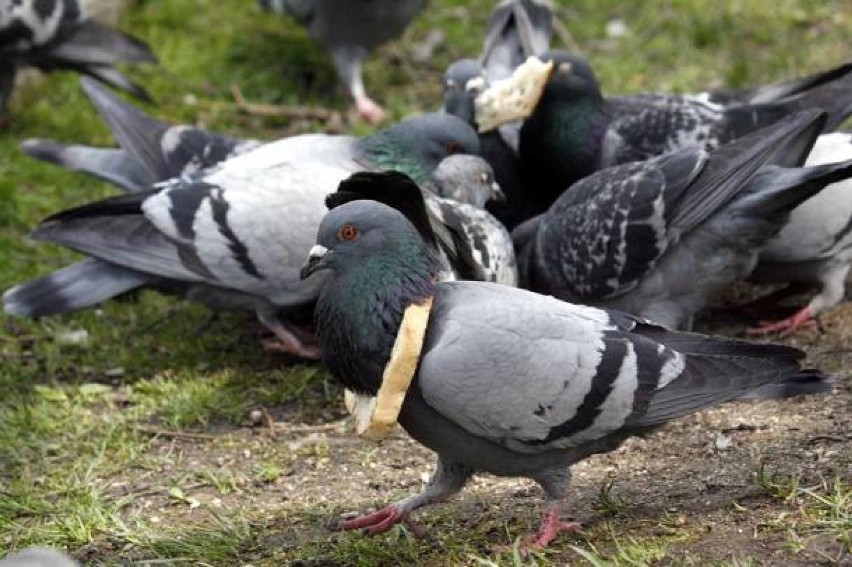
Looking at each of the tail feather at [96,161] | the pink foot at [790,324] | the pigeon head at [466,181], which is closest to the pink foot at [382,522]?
the pigeon head at [466,181]

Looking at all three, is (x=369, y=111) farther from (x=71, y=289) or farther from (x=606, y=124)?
(x=71, y=289)

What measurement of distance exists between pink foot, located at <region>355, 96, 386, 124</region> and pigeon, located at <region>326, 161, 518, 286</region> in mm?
2527

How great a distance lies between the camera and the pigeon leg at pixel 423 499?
4.55 m

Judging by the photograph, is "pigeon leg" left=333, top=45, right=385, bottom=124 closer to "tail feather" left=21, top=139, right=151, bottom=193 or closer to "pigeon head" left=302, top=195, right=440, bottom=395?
"tail feather" left=21, top=139, right=151, bottom=193

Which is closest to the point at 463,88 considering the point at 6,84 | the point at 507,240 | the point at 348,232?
the point at 507,240

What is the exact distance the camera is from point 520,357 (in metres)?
4.16

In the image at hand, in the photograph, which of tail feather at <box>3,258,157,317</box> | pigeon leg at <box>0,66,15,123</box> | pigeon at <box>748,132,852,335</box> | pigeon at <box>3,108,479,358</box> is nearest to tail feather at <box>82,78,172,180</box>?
pigeon at <box>3,108,479,358</box>

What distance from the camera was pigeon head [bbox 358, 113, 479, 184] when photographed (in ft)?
22.0

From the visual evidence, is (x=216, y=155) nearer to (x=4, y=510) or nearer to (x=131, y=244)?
(x=131, y=244)

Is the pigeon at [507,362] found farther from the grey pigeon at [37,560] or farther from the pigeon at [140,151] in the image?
the pigeon at [140,151]

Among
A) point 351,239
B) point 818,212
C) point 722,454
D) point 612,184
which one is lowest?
point 722,454

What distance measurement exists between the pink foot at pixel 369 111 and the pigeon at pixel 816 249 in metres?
3.40

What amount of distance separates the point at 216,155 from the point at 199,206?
2.90ft

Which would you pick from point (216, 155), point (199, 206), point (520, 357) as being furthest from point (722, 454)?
point (216, 155)
